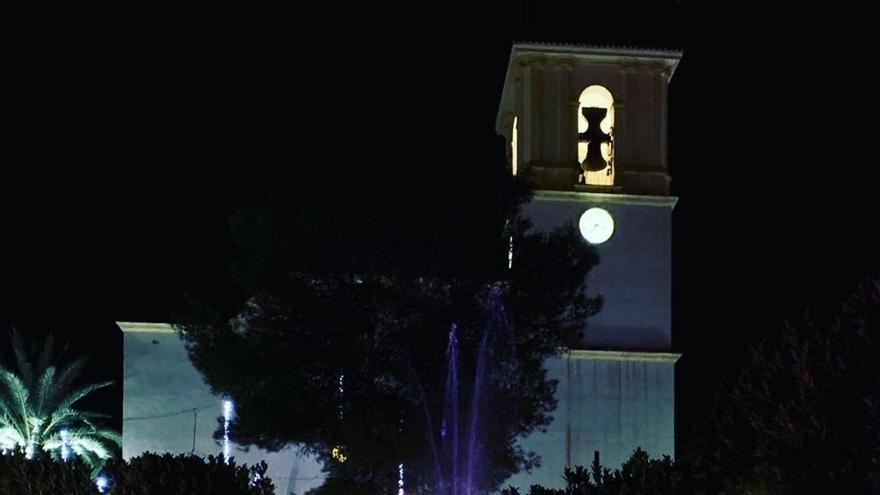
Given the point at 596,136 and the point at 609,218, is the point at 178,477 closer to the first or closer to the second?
the point at 609,218

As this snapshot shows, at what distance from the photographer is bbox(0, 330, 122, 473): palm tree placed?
23.1 meters

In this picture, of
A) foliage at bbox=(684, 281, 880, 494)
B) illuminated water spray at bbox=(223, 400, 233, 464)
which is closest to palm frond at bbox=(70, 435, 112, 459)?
illuminated water spray at bbox=(223, 400, 233, 464)

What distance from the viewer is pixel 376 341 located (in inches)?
778

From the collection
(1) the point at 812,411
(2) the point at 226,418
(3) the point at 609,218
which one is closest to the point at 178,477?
Result: (1) the point at 812,411

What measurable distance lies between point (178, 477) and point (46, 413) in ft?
Result: 38.2

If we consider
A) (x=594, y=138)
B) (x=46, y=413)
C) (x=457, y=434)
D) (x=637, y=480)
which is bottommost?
(x=637, y=480)

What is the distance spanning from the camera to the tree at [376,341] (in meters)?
19.6

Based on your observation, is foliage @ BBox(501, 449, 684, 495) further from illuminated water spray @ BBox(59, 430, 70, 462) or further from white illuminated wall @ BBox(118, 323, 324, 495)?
illuminated water spray @ BBox(59, 430, 70, 462)

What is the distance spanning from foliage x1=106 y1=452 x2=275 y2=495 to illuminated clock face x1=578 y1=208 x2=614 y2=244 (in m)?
11.2

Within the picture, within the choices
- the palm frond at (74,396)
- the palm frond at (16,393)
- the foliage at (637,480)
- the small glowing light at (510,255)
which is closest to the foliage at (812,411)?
the foliage at (637,480)

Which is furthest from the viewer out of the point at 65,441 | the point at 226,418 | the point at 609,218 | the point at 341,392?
the point at 65,441

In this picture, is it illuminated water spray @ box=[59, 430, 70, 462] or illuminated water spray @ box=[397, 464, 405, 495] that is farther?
illuminated water spray @ box=[59, 430, 70, 462]

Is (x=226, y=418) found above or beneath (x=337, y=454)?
above

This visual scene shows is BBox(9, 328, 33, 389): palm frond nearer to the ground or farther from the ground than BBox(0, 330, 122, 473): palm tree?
farther from the ground
